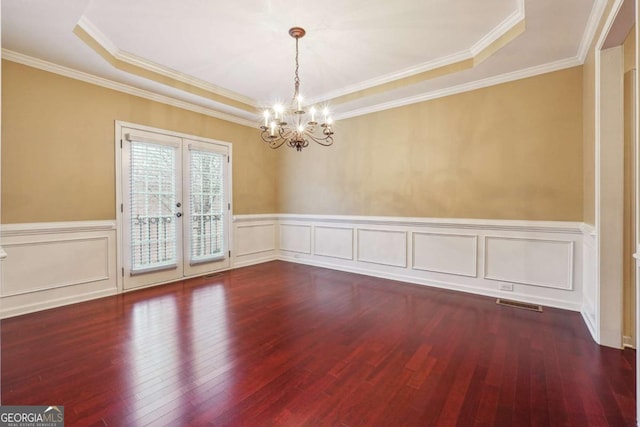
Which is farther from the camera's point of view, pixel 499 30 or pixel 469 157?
pixel 469 157

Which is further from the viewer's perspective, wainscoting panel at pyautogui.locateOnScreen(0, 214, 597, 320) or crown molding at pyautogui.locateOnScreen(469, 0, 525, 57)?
wainscoting panel at pyautogui.locateOnScreen(0, 214, 597, 320)

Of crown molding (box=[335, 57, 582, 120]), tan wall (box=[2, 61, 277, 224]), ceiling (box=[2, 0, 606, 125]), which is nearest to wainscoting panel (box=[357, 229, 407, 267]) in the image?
crown molding (box=[335, 57, 582, 120])

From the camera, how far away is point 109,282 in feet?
12.9

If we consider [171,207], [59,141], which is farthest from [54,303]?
[59,141]

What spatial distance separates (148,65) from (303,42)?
2.09 metres

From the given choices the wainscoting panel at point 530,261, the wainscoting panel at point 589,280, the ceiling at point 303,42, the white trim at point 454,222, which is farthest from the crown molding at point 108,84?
the wainscoting panel at point 589,280

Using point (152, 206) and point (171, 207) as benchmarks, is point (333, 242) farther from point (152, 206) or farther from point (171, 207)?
point (152, 206)

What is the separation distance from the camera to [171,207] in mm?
4582

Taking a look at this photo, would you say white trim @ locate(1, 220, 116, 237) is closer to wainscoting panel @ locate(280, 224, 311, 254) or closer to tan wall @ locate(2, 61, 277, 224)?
tan wall @ locate(2, 61, 277, 224)

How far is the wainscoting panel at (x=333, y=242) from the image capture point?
5219mm

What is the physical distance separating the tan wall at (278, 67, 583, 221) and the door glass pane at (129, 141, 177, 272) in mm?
2581

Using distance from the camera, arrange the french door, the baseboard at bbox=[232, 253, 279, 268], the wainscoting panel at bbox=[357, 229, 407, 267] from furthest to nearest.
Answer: the baseboard at bbox=[232, 253, 279, 268]
the wainscoting panel at bbox=[357, 229, 407, 267]
the french door

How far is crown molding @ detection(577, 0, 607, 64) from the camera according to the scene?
238cm

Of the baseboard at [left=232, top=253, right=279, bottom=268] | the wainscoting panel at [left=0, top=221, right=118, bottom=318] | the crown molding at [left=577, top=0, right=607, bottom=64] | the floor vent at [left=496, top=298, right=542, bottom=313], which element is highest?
the crown molding at [left=577, top=0, right=607, bottom=64]
